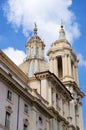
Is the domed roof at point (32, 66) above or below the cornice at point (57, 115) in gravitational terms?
above

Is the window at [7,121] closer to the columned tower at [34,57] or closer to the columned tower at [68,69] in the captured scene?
the columned tower at [34,57]

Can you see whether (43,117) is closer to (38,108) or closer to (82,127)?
(38,108)

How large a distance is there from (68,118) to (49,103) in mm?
8875

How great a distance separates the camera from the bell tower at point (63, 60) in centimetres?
7294

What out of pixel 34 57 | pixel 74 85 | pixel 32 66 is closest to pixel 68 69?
pixel 74 85

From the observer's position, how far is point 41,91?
181 ft

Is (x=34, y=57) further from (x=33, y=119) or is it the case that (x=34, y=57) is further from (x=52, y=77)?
(x=33, y=119)

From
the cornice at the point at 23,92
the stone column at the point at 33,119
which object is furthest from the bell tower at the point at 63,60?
the stone column at the point at 33,119

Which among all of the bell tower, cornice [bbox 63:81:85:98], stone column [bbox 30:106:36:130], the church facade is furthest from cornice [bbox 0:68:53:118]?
the bell tower

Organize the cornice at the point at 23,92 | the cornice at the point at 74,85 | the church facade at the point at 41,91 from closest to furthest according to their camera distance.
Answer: the cornice at the point at 23,92 → the church facade at the point at 41,91 → the cornice at the point at 74,85

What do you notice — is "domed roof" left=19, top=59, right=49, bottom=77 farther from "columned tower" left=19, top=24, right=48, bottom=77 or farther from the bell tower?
the bell tower

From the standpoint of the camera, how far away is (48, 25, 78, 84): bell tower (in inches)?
2872

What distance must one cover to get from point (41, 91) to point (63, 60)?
1990 centimetres

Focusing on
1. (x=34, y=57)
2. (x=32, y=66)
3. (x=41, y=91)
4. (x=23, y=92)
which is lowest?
(x=23, y=92)
